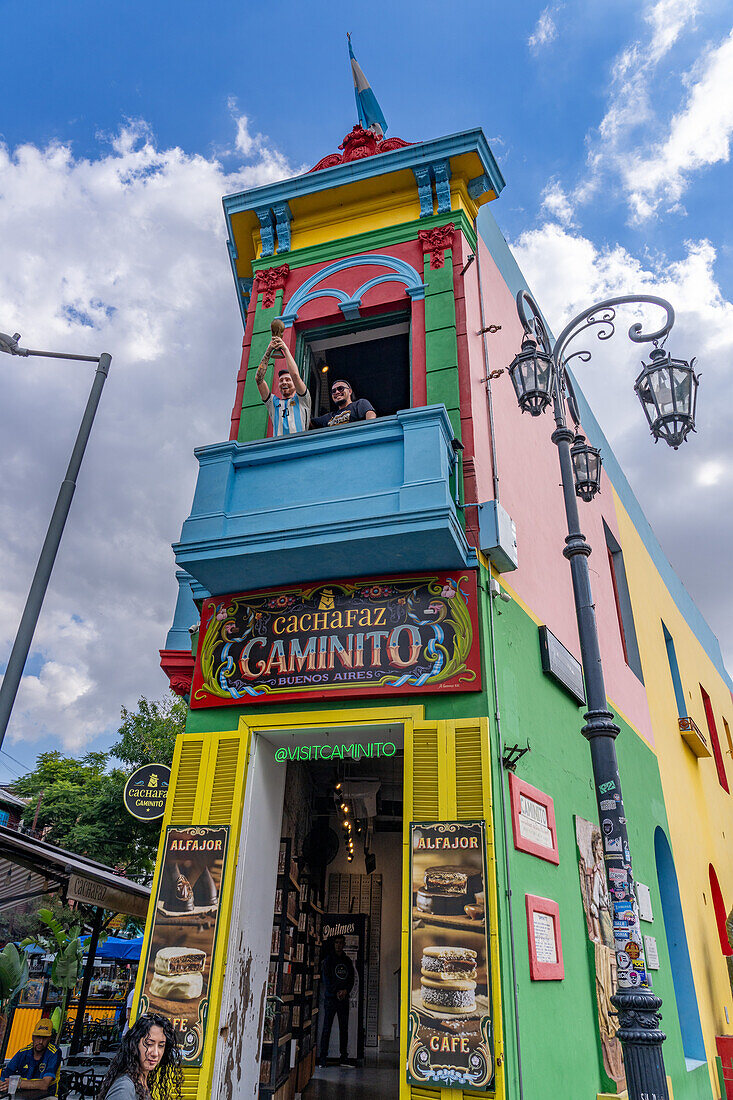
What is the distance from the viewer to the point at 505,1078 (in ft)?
17.1

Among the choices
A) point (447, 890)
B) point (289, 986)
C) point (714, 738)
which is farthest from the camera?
point (714, 738)

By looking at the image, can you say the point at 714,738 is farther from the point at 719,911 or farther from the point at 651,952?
the point at 651,952

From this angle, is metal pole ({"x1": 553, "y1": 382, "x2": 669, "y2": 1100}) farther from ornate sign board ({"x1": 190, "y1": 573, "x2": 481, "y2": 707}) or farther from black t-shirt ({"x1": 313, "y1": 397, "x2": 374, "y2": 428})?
black t-shirt ({"x1": 313, "y1": 397, "x2": 374, "y2": 428})

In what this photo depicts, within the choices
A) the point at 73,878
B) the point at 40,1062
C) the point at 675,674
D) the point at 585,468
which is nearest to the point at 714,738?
the point at 675,674

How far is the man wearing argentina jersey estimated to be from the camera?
841 centimetres

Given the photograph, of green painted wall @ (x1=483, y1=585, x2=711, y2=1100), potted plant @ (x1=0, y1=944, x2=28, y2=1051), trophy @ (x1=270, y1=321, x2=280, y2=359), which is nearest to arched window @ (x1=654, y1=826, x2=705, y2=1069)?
green painted wall @ (x1=483, y1=585, x2=711, y2=1100)

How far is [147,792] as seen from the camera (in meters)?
8.19

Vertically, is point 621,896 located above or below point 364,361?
below

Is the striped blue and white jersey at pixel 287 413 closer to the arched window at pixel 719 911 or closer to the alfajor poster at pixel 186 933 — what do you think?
the alfajor poster at pixel 186 933

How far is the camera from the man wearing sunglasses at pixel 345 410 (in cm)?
834

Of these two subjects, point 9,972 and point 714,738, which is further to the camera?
point 714,738

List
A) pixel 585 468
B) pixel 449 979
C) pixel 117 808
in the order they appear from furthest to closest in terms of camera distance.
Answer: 1. pixel 117 808
2. pixel 585 468
3. pixel 449 979

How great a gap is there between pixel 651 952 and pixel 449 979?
242 inches

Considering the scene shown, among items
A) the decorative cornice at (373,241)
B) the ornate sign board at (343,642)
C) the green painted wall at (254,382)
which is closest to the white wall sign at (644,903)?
the ornate sign board at (343,642)
